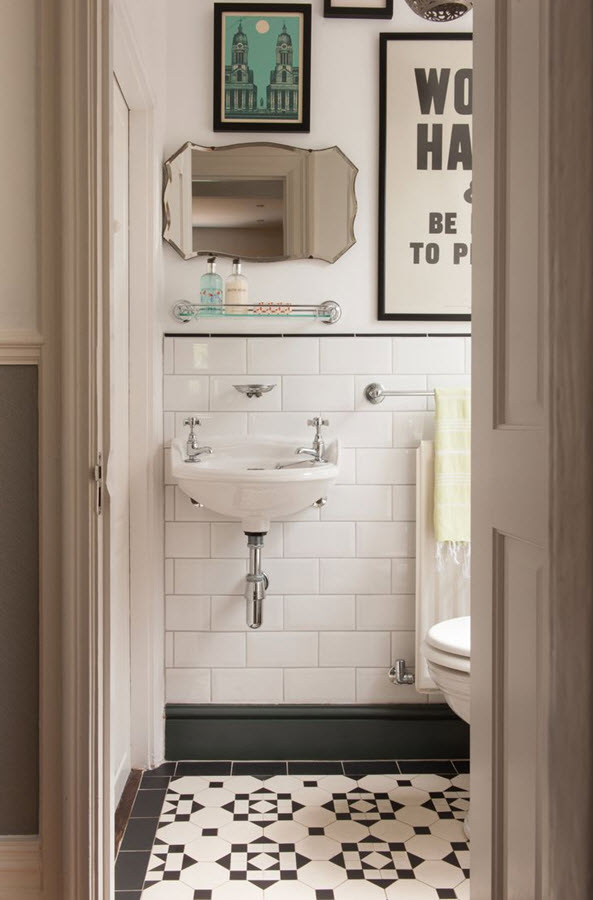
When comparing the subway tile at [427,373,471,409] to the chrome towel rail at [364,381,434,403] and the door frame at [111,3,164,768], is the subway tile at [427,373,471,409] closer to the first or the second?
the chrome towel rail at [364,381,434,403]

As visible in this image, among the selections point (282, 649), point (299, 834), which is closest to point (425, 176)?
point (282, 649)

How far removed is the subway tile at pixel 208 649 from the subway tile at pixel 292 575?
8.6 inches

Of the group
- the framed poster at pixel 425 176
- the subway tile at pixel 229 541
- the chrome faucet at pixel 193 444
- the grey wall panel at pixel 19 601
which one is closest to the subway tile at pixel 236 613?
the subway tile at pixel 229 541

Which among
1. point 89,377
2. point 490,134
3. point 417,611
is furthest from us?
point 417,611

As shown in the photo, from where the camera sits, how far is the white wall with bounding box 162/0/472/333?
2.58 metres

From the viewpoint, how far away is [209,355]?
2.59 m

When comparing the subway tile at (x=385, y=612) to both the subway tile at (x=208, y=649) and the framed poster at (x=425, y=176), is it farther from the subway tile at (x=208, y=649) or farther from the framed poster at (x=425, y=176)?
the framed poster at (x=425, y=176)

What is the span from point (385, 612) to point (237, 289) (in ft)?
3.84

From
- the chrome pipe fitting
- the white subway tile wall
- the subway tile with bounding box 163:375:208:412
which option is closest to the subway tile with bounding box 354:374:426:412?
the white subway tile wall

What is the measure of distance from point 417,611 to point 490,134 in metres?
1.83

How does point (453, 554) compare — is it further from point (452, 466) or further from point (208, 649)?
point (208, 649)

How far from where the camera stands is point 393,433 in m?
2.60

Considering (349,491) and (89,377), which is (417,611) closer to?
(349,491)

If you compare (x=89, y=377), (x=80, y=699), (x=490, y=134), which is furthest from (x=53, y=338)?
(x=490, y=134)
